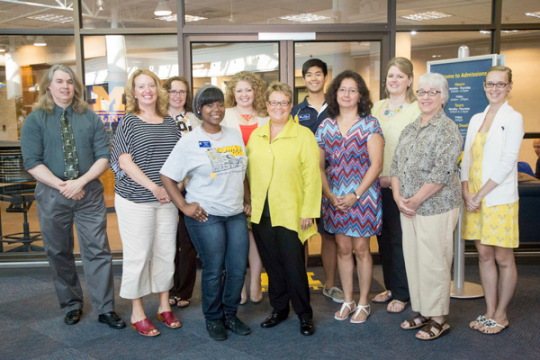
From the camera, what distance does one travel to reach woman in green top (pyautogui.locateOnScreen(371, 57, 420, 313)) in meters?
3.20

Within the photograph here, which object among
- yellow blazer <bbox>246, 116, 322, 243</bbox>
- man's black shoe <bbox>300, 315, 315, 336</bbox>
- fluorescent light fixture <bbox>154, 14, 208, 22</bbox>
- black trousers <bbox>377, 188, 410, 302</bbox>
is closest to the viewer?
yellow blazer <bbox>246, 116, 322, 243</bbox>

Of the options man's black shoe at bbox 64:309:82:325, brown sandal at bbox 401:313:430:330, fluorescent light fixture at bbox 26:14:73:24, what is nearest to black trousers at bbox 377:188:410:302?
brown sandal at bbox 401:313:430:330

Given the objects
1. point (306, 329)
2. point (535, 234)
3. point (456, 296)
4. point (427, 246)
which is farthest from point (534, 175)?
point (306, 329)

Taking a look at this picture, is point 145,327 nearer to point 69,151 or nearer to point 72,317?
point 72,317

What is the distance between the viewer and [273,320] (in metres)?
3.10

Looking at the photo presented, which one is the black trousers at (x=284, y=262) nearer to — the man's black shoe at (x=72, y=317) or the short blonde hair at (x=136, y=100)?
the short blonde hair at (x=136, y=100)

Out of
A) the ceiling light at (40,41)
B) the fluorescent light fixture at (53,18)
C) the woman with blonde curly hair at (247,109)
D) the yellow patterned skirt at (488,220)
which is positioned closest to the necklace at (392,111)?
the yellow patterned skirt at (488,220)

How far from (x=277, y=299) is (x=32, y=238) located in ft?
10.4

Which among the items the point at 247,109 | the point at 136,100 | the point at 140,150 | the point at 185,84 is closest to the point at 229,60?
the point at 185,84

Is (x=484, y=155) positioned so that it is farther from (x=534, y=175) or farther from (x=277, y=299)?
(x=534, y=175)

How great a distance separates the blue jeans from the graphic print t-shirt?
11cm

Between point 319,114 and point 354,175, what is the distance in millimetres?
765

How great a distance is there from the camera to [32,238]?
4762 millimetres

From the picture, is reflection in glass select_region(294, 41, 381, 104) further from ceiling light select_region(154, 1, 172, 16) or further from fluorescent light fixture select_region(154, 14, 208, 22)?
ceiling light select_region(154, 1, 172, 16)
